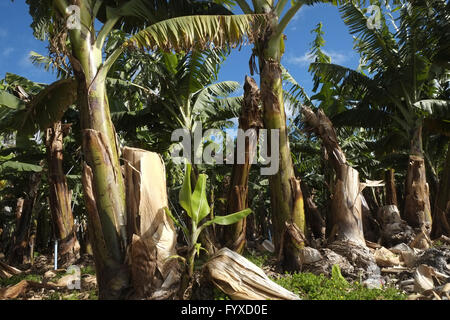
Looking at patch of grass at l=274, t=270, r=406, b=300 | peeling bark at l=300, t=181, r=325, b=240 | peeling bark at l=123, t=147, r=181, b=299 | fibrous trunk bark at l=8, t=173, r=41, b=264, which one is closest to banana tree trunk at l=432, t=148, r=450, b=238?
peeling bark at l=300, t=181, r=325, b=240

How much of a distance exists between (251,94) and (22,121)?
11.9ft

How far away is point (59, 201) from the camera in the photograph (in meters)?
8.10

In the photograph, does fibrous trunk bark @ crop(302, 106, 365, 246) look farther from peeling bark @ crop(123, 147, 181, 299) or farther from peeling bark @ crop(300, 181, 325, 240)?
peeling bark @ crop(123, 147, 181, 299)

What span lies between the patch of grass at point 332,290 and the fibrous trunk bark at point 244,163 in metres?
1.26

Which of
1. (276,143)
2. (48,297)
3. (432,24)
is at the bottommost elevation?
(48,297)

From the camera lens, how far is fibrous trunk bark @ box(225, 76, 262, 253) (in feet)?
18.0

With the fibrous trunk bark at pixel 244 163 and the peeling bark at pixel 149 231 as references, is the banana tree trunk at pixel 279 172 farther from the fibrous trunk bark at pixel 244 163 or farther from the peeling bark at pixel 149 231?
the peeling bark at pixel 149 231

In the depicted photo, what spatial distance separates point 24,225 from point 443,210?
10553 mm

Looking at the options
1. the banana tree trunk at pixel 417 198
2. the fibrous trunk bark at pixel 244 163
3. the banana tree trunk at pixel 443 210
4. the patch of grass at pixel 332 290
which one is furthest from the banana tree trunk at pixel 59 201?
the banana tree trunk at pixel 443 210

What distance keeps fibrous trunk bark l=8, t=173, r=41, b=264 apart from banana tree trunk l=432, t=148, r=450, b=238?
10.00m
